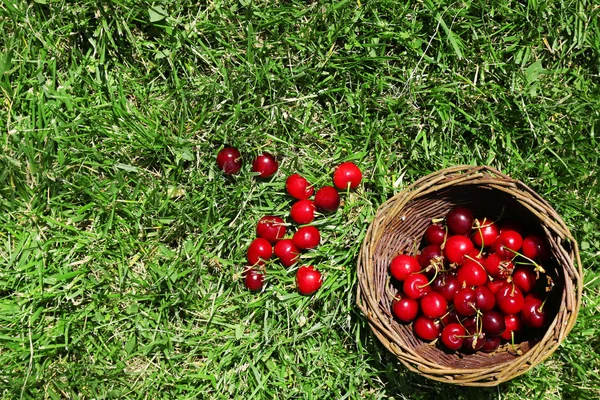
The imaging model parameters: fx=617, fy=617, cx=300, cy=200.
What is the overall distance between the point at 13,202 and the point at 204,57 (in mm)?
1387

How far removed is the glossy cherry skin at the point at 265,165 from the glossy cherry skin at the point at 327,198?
11.7 inches

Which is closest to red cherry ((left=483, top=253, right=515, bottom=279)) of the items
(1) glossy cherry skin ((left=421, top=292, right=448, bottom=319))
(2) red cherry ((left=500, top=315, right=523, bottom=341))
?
(2) red cherry ((left=500, top=315, right=523, bottom=341))

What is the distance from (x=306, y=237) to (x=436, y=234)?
0.71 metres

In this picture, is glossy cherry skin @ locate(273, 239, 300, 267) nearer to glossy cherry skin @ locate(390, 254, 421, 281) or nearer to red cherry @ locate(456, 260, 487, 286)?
glossy cherry skin @ locate(390, 254, 421, 281)

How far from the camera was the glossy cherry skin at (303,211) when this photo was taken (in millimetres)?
3443

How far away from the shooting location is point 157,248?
3.61 metres

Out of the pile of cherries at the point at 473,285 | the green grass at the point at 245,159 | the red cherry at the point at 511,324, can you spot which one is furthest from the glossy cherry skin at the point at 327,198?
the red cherry at the point at 511,324

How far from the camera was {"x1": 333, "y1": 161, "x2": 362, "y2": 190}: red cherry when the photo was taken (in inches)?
136

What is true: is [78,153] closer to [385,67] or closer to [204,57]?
[204,57]

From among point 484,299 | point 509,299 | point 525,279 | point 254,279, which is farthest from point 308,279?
point 525,279

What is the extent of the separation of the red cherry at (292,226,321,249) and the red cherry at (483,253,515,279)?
3.05 ft

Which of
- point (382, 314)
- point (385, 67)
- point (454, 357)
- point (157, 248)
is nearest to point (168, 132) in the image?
point (157, 248)

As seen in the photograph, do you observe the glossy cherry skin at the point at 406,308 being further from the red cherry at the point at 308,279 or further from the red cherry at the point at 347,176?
the red cherry at the point at 347,176

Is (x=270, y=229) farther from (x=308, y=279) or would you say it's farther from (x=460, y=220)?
(x=460, y=220)
